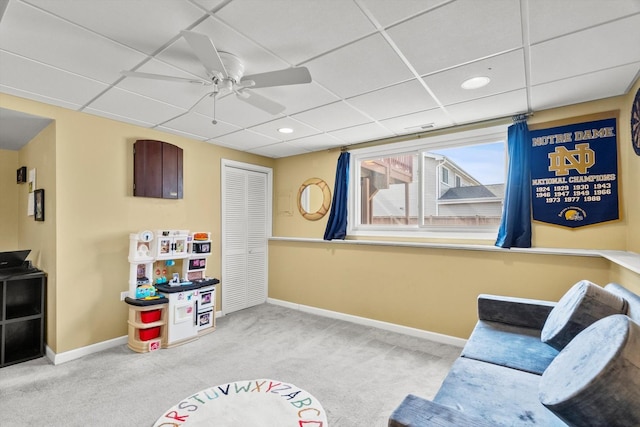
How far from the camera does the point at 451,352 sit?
3197 millimetres

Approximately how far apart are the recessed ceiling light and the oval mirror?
8.09 ft

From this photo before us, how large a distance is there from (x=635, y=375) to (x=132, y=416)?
111 inches

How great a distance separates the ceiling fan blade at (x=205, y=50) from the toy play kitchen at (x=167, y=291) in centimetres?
228

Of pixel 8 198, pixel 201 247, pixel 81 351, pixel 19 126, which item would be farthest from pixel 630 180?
pixel 8 198

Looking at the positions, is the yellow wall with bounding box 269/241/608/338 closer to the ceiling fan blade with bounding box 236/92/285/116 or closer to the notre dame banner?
the notre dame banner

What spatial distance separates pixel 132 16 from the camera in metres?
1.63

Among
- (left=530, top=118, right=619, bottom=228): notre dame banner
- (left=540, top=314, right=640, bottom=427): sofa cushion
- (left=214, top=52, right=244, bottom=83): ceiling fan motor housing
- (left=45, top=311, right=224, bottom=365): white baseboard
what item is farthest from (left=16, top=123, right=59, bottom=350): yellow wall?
(left=530, top=118, right=619, bottom=228): notre dame banner

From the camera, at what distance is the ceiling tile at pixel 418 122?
308 cm

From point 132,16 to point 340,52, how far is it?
1196 mm

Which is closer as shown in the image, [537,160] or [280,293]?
[537,160]

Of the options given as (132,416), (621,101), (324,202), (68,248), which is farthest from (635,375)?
(68,248)

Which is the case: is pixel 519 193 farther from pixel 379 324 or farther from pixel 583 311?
pixel 379 324

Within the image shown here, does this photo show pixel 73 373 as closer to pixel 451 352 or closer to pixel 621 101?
pixel 451 352

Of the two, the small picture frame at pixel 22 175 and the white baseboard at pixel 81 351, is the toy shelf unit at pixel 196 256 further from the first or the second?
the small picture frame at pixel 22 175
